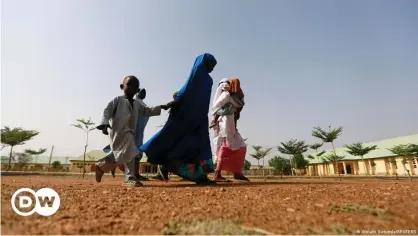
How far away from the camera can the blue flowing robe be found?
14.4ft

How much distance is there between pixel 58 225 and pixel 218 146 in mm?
4075

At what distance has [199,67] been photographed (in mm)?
4668

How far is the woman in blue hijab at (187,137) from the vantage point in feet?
14.3

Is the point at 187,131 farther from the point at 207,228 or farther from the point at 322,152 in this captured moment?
the point at 322,152

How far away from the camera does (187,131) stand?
176 inches

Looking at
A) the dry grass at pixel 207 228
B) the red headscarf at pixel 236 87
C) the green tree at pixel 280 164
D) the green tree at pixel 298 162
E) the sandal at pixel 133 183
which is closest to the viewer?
the dry grass at pixel 207 228

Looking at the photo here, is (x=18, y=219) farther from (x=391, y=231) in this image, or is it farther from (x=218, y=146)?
(x=218, y=146)

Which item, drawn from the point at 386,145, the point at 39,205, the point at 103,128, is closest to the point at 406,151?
the point at 386,145

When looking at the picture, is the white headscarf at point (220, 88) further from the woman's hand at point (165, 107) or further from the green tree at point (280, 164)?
the green tree at point (280, 164)

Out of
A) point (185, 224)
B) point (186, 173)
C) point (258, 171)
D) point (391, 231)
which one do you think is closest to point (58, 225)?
point (185, 224)

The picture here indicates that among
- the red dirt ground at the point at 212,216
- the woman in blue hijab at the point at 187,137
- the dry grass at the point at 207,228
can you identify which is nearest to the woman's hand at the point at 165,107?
the woman in blue hijab at the point at 187,137

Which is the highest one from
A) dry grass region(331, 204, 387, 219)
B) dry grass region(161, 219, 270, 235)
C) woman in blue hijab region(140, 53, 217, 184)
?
woman in blue hijab region(140, 53, 217, 184)

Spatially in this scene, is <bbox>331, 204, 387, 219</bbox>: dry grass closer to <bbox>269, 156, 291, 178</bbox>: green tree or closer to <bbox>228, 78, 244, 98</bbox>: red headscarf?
<bbox>228, 78, 244, 98</bbox>: red headscarf

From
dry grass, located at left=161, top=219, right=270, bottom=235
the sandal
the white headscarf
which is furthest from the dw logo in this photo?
the white headscarf
